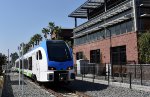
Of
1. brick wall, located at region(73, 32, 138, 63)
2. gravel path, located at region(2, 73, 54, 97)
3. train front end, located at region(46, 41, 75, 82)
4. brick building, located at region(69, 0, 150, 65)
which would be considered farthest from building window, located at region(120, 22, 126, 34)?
train front end, located at region(46, 41, 75, 82)

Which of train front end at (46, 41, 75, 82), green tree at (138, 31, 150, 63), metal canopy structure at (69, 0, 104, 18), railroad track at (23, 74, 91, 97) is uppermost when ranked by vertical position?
metal canopy structure at (69, 0, 104, 18)

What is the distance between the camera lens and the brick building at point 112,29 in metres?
46.1

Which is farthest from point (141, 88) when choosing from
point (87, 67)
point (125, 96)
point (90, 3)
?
point (90, 3)

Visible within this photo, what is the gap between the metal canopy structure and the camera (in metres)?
62.2

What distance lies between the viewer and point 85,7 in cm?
6712

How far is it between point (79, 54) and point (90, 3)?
14410mm

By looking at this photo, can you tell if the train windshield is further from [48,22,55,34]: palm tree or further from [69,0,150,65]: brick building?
[48,22,55,34]: palm tree

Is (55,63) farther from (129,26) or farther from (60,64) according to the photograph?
(129,26)

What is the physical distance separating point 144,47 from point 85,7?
28383 millimetres

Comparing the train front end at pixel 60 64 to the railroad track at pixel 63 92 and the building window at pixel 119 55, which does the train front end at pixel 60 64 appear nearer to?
the railroad track at pixel 63 92

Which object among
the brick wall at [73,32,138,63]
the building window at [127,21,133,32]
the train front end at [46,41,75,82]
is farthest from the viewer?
the building window at [127,21,133,32]

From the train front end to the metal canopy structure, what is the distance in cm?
3955

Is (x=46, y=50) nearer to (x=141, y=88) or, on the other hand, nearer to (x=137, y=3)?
(x=141, y=88)

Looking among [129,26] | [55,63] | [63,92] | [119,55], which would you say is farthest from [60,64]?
[119,55]
